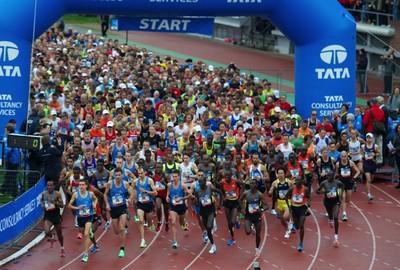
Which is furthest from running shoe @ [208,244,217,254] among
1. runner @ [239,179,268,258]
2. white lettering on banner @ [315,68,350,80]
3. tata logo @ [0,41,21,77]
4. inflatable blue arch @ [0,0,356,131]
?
white lettering on banner @ [315,68,350,80]

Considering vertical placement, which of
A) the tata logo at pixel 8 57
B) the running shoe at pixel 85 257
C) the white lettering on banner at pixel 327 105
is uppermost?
the tata logo at pixel 8 57

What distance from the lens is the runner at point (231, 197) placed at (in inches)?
841

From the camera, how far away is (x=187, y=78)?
3259cm

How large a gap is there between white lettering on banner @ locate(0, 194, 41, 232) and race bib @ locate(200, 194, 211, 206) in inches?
135

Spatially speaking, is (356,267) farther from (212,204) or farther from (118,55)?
(118,55)

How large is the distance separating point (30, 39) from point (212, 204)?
7133 mm

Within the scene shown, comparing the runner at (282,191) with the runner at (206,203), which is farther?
the runner at (282,191)

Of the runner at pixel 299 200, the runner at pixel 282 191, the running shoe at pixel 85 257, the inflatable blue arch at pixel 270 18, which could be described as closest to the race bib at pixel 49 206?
the running shoe at pixel 85 257

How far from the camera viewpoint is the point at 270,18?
2719cm

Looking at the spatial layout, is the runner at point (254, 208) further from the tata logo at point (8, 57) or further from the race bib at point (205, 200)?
the tata logo at point (8, 57)

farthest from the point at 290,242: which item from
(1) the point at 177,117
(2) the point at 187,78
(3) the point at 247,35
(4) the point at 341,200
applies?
(3) the point at 247,35

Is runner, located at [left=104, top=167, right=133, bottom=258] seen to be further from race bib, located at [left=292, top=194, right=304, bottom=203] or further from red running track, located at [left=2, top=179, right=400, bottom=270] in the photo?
race bib, located at [left=292, top=194, right=304, bottom=203]

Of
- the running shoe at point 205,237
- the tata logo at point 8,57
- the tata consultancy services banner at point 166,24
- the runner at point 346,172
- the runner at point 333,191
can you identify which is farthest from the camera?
the tata consultancy services banner at point 166,24

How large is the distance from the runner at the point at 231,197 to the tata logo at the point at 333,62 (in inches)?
264
